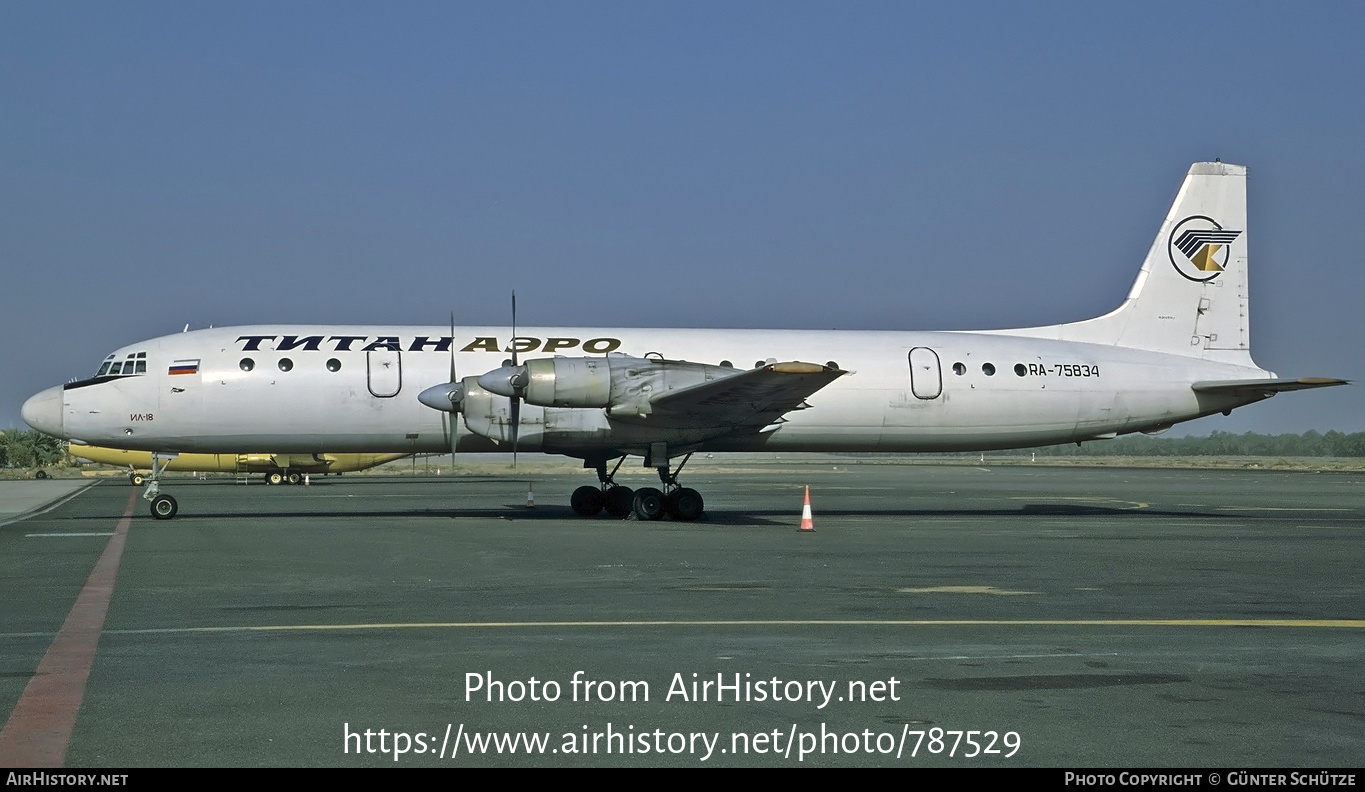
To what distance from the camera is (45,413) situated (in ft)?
79.8

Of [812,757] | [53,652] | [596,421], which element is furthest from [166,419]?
[812,757]

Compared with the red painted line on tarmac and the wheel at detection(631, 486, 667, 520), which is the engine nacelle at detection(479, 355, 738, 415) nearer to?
the wheel at detection(631, 486, 667, 520)

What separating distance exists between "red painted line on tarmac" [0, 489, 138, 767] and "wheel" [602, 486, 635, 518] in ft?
47.7

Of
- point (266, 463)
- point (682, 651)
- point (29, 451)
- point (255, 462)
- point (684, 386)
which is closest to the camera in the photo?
point (682, 651)

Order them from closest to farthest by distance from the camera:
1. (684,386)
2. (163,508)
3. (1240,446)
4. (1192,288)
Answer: (684,386), (163,508), (1192,288), (1240,446)

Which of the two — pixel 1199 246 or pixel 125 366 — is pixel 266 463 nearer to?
pixel 125 366

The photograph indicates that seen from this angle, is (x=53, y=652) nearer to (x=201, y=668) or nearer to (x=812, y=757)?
(x=201, y=668)

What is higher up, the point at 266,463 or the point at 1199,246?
the point at 1199,246

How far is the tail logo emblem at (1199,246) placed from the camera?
95.7 feet

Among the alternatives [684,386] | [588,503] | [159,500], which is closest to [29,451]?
[159,500]

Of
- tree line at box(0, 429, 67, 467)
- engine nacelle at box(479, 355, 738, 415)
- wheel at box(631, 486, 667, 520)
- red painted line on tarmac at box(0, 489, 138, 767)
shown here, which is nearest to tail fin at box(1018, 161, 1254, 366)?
engine nacelle at box(479, 355, 738, 415)

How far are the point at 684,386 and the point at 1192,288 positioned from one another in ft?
43.9

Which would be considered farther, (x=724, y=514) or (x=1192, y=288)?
(x=1192, y=288)

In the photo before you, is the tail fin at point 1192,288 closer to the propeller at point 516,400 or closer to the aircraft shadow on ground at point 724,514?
the aircraft shadow on ground at point 724,514
